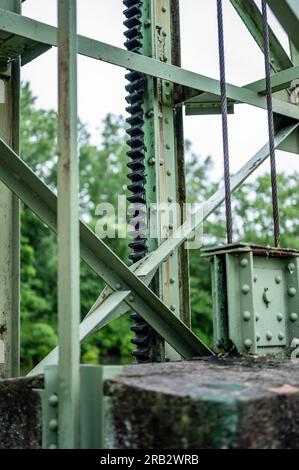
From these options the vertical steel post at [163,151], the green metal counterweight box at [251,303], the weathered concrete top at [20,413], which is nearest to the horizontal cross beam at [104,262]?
the vertical steel post at [163,151]

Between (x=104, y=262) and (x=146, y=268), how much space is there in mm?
391

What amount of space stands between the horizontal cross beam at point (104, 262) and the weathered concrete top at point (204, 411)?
0.91m

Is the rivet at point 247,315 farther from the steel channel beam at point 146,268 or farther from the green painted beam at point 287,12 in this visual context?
the green painted beam at point 287,12

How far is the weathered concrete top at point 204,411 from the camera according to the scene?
1.74 m

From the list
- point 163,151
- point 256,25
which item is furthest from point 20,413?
point 256,25

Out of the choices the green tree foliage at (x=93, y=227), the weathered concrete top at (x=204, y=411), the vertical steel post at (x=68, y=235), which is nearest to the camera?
the weathered concrete top at (x=204, y=411)

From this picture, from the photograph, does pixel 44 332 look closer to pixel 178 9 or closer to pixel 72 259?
pixel 178 9

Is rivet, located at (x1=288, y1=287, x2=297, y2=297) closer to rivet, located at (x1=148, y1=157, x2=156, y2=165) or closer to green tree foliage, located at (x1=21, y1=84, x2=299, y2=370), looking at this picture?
rivet, located at (x1=148, y1=157, x2=156, y2=165)

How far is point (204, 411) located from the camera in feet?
5.74

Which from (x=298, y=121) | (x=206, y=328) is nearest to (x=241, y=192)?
(x=206, y=328)

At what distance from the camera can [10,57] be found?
3.33 m

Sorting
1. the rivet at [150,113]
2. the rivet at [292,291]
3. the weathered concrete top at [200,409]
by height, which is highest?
the rivet at [150,113]

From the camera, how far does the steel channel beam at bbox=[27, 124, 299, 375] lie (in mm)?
2869

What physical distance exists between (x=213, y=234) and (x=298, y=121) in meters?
21.2
